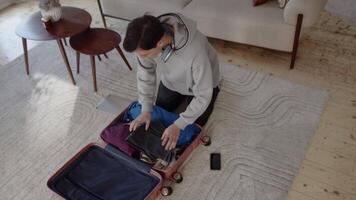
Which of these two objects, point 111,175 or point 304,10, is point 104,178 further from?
point 304,10

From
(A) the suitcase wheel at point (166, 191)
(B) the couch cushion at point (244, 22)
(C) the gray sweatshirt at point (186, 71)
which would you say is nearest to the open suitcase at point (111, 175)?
(A) the suitcase wheel at point (166, 191)

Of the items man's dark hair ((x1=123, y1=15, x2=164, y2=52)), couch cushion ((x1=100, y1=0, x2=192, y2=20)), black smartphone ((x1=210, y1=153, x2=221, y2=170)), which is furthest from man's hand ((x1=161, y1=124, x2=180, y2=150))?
couch cushion ((x1=100, y1=0, x2=192, y2=20))

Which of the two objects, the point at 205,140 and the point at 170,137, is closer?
the point at 170,137

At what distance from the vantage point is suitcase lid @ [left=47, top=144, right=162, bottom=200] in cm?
161

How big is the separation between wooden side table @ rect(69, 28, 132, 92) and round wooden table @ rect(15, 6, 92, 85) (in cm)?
9

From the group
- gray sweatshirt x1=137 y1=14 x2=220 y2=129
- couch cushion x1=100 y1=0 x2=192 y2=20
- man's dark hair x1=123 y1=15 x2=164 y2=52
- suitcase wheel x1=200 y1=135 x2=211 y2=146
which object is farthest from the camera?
couch cushion x1=100 y1=0 x2=192 y2=20

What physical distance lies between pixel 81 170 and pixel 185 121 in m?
0.61

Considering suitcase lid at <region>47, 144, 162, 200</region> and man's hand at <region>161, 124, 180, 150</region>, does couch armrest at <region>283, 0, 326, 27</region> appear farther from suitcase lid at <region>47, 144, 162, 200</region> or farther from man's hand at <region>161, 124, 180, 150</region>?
suitcase lid at <region>47, 144, 162, 200</region>

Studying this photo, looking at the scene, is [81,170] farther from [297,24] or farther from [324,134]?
[297,24]

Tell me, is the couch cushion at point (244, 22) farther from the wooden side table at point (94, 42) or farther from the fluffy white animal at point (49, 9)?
the fluffy white animal at point (49, 9)

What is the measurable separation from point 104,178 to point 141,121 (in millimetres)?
345

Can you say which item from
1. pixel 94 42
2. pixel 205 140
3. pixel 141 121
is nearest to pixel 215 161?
pixel 205 140

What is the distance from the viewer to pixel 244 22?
227 cm

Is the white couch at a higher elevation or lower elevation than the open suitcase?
higher
